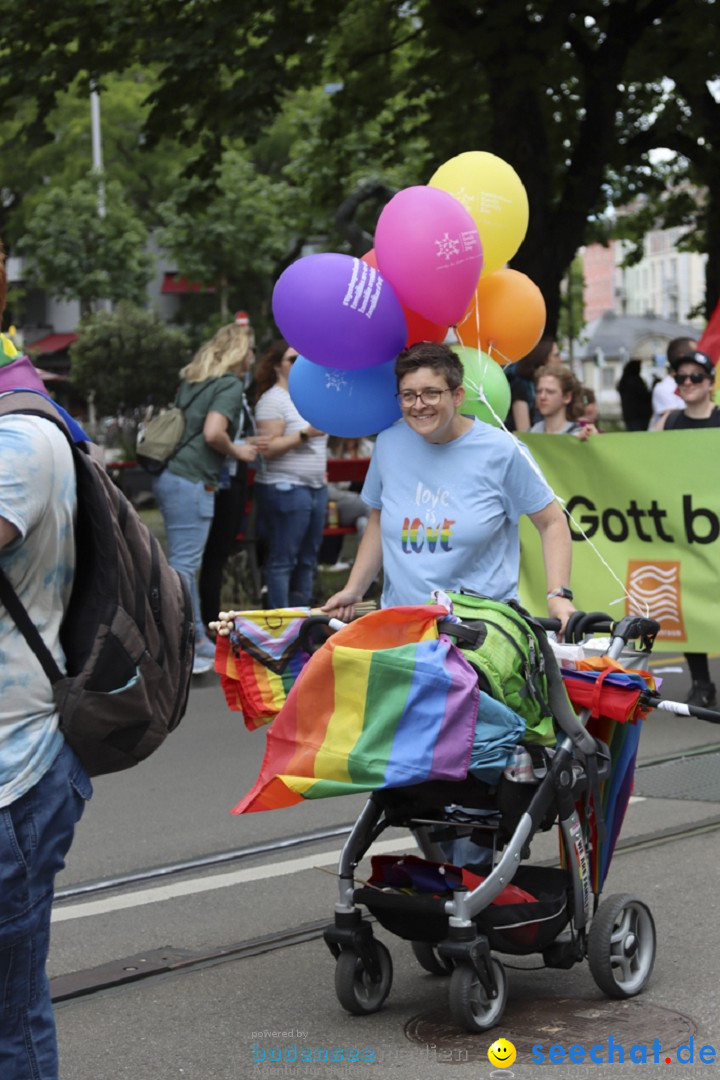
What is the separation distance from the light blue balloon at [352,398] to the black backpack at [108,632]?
2.12 m

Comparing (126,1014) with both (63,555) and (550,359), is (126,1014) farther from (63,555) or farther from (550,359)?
(550,359)

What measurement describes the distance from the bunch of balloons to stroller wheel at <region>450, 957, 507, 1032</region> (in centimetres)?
186

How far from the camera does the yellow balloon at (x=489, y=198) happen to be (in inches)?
224

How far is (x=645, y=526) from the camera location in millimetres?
9125

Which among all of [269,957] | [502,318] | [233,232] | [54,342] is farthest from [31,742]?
[54,342]

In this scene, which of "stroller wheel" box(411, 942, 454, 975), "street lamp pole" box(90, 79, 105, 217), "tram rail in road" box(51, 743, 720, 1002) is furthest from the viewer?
"street lamp pole" box(90, 79, 105, 217)

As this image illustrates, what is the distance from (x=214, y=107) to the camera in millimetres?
14609

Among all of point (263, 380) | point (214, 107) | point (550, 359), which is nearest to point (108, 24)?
point (214, 107)

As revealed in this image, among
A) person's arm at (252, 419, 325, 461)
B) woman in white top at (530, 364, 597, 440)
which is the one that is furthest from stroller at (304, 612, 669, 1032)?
person's arm at (252, 419, 325, 461)

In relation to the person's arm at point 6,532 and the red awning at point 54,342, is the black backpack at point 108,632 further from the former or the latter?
the red awning at point 54,342

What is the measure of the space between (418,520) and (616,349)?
10589cm

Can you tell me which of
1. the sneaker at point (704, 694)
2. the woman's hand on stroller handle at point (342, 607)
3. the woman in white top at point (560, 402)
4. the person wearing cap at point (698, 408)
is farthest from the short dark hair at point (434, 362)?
the sneaker at point (704, 694)

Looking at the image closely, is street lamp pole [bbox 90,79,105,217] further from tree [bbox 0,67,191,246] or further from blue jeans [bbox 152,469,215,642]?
blue jeans [bbox 152,469,215,642]

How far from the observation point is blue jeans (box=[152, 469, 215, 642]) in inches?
395
